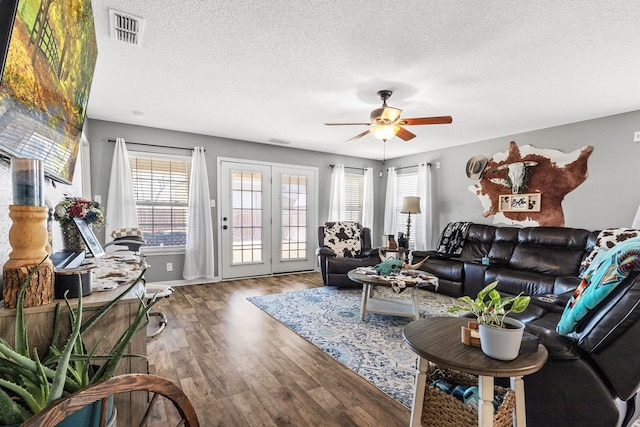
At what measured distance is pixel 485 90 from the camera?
2.93m

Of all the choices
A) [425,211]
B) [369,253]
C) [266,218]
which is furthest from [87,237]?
[425,211]

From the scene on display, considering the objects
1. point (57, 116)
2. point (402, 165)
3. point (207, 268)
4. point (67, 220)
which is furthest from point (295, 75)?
point (402, 165)

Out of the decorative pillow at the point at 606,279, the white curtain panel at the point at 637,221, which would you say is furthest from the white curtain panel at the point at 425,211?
the decorative pillow at the point at 606,279

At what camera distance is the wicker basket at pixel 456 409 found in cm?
121

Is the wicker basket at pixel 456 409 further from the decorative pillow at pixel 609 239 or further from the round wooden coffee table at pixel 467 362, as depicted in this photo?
the decorative pillow at pixel 609 239

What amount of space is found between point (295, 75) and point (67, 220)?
1990 millimetres

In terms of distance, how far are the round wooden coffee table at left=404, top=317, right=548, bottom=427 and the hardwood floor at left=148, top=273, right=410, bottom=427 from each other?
0.61 m

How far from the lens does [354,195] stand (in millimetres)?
6488

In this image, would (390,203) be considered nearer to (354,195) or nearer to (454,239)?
(354,195)

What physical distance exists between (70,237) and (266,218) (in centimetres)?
340

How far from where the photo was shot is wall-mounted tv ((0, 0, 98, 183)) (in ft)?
2.82

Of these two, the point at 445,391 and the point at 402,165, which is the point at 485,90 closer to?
the point at 445,391

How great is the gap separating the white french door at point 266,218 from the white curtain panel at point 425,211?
1.96 metres

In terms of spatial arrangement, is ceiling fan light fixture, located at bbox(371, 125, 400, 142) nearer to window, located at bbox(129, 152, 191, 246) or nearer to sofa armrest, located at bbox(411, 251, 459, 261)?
sofa armrest, located at bbox(411, 251, 459, 261)
